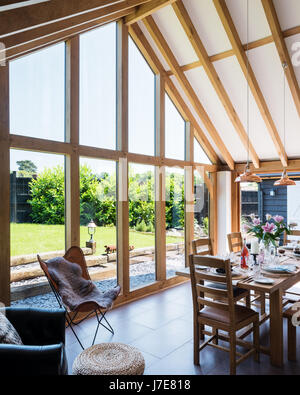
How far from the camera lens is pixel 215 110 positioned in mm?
5617

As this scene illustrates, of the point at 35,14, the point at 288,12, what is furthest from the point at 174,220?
the point at 35,14

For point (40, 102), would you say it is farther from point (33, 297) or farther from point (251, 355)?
point (251, 355)

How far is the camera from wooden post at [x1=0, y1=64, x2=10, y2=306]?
3.14m

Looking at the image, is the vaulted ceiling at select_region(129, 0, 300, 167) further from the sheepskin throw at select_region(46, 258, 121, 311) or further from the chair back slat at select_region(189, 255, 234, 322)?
the sheepskin throw at select_region(46, 258, 121, 311)

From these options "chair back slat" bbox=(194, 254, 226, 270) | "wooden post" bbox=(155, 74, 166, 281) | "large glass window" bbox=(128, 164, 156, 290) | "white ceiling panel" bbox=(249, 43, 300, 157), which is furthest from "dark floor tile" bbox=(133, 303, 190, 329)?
"white ceiling panel" bbox=(249, 43, 300, 157)

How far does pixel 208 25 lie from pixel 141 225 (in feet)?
10.4

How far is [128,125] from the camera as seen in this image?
4660 millimetres

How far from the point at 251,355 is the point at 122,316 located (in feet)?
5.50

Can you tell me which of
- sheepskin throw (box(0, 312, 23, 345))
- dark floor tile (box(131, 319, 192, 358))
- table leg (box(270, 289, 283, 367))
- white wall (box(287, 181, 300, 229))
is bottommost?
dark floor tile (box(131, 319, 192, 358))

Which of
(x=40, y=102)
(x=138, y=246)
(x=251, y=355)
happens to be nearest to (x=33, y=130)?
(x=40, y=102)

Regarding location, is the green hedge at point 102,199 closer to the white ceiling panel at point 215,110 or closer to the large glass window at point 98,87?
the large glass window at point 98,87

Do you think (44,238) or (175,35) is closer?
(44,238)

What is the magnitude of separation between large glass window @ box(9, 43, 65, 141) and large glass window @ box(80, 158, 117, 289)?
0.65 meters

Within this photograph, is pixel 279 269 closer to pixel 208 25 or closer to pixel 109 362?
pixel 109 362
